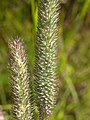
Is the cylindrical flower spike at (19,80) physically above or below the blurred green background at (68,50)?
below

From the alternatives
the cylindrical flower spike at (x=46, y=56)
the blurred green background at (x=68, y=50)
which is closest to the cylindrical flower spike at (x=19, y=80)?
the cylindrical flower spike at (x=46, y=56)

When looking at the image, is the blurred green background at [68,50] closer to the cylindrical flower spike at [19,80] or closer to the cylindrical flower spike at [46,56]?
the cylindrical flower spike at [46,56]

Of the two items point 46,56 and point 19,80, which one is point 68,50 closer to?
point 46,56

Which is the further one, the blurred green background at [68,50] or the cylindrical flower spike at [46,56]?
the blurred green background at [68,50]

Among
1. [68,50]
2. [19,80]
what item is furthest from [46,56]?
[68,50]

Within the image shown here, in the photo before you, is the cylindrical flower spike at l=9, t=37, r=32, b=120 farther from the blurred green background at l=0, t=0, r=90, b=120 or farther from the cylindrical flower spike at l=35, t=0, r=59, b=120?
the blurred green background at l=0, t=0, r=90, b=120

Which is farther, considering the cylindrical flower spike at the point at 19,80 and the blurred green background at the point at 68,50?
the blurred green background at the point at 68,50
